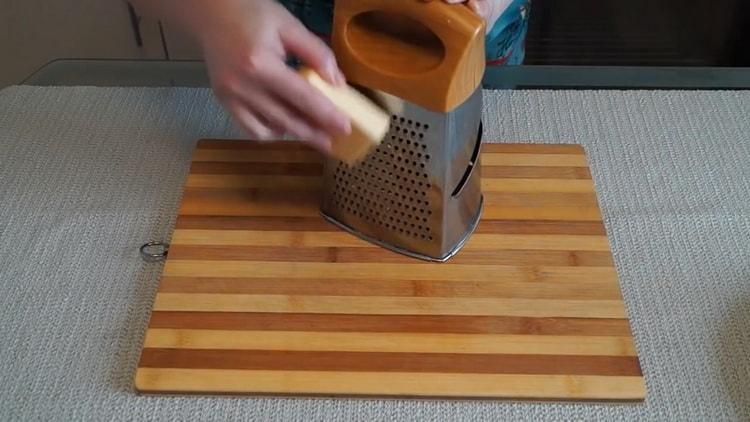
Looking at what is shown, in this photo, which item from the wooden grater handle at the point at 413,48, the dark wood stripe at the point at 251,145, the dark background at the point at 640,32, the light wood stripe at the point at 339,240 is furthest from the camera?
the dark background at the point at 640,32

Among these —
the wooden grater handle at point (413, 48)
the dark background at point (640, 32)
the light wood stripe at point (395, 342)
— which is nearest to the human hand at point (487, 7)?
the wooden grater handle at point (413, 48)

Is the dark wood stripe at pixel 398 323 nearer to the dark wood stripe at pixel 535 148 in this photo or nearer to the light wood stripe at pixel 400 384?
the light wood stripe at pixel 400 384

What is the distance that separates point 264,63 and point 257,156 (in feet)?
0.70

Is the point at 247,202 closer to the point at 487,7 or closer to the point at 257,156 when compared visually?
the point at 257,156

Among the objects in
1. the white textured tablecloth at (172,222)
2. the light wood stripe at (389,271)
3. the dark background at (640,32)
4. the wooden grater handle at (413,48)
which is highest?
the wooden grater handle at (413,48)

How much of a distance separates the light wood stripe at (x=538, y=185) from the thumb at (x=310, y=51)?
20 centimetres

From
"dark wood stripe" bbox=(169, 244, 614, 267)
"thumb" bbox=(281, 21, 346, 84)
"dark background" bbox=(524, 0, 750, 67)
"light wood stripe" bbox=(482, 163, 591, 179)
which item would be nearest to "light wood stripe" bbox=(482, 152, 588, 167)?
"light wood stripe" bbox=(482, 163, 591, 179)

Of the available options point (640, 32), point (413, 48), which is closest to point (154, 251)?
point (413, 48)

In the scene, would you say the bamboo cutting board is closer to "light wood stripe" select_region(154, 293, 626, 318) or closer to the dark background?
"light wood stripe" select_region(154, 293, 626, 318)

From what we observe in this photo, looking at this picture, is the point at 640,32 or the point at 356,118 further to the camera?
the point at 640,32

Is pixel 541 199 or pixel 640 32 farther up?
pixel 541 199

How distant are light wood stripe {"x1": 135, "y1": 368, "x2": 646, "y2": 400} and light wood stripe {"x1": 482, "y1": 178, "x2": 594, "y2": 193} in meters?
0.20

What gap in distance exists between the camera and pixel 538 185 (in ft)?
2.27

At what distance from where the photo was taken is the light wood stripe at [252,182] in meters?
0.69
